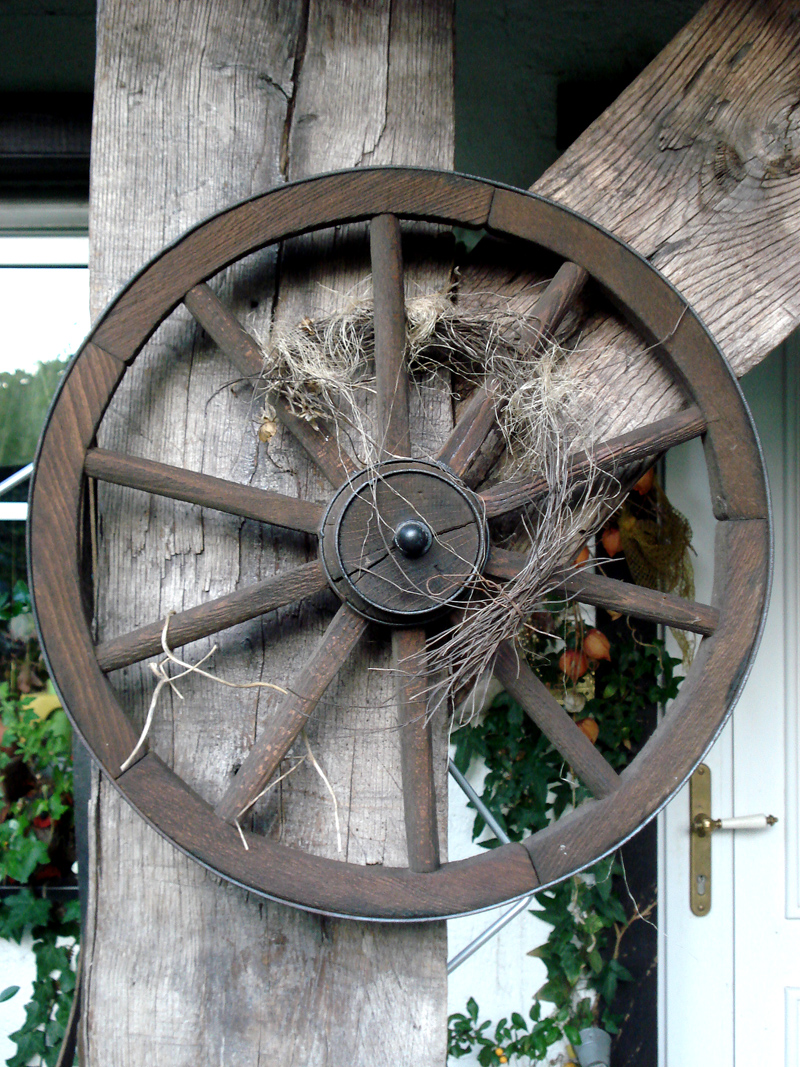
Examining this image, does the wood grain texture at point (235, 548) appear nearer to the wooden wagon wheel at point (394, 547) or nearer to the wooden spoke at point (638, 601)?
the wooden wagon wheel at point (394, 547)

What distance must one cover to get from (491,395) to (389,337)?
0.50 ft

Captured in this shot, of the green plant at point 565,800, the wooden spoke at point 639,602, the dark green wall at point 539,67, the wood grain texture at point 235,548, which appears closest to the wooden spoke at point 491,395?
the wood grain texture at point 235,548

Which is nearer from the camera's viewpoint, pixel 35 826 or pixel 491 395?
pixel 491 395

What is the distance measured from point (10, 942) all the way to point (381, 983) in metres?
1.10

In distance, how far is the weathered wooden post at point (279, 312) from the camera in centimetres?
98

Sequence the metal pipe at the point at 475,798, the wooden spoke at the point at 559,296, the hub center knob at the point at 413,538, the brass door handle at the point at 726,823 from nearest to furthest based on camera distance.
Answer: the hub center knob at the point at 413,538 → the wooden spoke at the point at 559,296 → the metal pipe at the point at 475,798 → the brass door handle at the point at 726,823

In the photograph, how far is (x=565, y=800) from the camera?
5.27 feet

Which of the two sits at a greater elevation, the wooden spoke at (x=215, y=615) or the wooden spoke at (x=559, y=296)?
the wooden spoke at (x=559, y=296)

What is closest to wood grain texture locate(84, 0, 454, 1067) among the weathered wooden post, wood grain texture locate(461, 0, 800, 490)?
the weathered wooden post

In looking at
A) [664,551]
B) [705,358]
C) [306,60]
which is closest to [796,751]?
[664,551]

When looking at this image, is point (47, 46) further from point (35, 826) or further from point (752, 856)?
point (752, 856)

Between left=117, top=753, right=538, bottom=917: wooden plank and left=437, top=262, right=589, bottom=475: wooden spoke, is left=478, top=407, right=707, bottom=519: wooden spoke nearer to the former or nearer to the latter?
left=437, top=262, right=589, bottom=475: wooden spoke

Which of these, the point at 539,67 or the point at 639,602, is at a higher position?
the point at 539,67

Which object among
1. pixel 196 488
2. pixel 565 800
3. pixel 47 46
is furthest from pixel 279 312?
pixel 565 800
